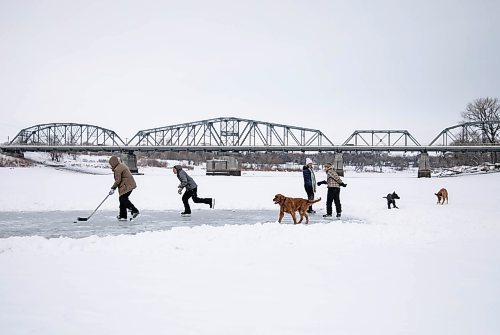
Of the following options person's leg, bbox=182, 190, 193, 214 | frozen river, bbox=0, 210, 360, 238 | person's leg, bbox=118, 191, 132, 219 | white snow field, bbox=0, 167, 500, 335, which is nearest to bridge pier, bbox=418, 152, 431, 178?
frozen river, bbox=0, 210, 360, 238

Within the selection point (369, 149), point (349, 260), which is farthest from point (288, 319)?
point (369, 149)

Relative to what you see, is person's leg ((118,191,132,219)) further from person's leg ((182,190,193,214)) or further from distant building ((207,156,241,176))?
distant building ((207,156,241,176))

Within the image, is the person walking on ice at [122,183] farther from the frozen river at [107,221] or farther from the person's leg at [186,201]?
the person's leg at [186,201]

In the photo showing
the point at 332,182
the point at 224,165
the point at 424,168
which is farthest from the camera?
the point at 224,165

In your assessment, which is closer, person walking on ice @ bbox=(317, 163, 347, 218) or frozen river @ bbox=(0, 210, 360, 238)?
frozen river @ bbox=(0, 210, 360, 238)

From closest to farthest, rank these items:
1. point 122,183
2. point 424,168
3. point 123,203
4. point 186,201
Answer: point 122,183
point 123,203
point 186,201
point 424,168

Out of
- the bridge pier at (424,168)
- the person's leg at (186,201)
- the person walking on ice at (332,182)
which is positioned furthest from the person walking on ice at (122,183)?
the bridge pier at (424,168)

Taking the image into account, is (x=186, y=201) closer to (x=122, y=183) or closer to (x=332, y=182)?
(x=122, y=183)

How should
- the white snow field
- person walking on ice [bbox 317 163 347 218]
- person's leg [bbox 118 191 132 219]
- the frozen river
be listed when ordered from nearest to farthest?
the white snow field, the frozen river, person's leg [bbox 118 191 132 219], person walking on ice [bbox 317 163 347 218]

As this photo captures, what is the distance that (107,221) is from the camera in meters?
12.5

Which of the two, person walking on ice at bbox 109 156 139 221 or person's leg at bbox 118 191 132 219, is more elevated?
person walking on ice at bbox 109 156 139 221

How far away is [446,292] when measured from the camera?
518 cm

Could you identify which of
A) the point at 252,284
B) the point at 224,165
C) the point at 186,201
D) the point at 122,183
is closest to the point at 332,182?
the point at 186,201

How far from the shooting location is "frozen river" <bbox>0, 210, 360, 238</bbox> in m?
10.4
